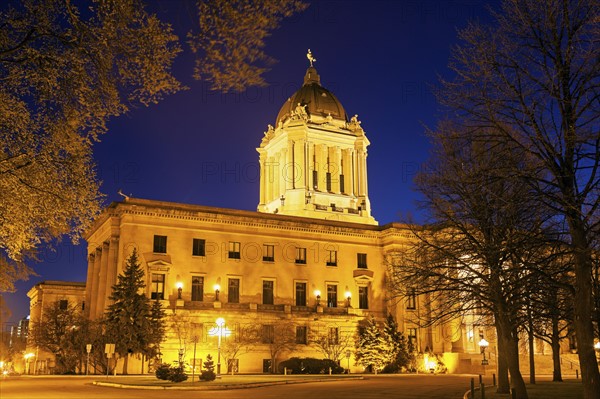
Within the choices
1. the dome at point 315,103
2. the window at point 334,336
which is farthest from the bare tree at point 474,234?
the dome at point 315,103

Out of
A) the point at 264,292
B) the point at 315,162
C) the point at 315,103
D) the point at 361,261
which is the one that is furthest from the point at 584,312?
the point at 315,103

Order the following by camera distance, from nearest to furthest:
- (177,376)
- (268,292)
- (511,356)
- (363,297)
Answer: (511,356) → (177,376) → (268,292) → (363,297)

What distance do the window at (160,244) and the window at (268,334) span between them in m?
12.1

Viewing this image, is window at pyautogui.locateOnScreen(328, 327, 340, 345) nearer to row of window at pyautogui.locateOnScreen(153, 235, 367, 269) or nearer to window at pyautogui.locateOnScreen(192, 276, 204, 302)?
row of window at pyautogui.locateOnScreen(153, 235, 367, 269)

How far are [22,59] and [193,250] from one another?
50.2 meters

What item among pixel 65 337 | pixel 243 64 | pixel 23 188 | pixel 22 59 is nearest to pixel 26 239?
pixel 23 188

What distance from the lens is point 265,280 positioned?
66.5m

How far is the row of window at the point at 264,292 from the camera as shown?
6088 cm

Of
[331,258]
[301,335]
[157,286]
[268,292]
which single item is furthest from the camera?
[331,258]

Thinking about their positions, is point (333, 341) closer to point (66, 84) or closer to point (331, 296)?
point (331, 296)

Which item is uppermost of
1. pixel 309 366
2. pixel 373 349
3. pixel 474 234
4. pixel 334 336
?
pixel 474 234

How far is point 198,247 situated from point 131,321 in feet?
41.8

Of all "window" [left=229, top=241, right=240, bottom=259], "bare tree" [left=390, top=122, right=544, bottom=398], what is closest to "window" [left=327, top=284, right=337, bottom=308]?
"window" [left=229, top=241, right=240, bottom=259]

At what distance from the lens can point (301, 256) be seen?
69.4 metres
